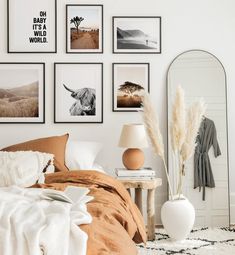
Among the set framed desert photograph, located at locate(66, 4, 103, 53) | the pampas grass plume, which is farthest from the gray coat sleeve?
framed desert photograph, located at locate(66, 4, 103, 53)

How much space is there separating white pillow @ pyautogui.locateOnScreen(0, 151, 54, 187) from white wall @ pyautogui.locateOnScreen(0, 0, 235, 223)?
106 cm

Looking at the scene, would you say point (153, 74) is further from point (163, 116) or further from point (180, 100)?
point (180, 100)

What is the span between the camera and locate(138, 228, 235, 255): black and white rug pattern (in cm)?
Answer: 418

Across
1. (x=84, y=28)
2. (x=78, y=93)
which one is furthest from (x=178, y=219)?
(x=84, y=28)

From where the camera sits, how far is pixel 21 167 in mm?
3887

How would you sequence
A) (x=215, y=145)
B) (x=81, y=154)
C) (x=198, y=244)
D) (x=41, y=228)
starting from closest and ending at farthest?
(x=41, y=228)
(x=198, y=244)
(x=81, y=154)
(x=215, y=145)

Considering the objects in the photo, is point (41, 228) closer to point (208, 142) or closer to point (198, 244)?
point (198, 244)

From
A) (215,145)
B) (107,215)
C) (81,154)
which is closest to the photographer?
(107,215)

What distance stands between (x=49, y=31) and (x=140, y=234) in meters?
2.32

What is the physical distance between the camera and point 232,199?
5234mm

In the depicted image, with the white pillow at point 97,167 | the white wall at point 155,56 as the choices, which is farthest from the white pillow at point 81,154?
the white wall at point 155,56

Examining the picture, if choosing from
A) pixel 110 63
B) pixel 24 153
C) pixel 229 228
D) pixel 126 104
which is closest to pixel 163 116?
pixel 126 104

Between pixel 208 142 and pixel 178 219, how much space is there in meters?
0.98

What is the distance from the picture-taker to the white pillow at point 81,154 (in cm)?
473
